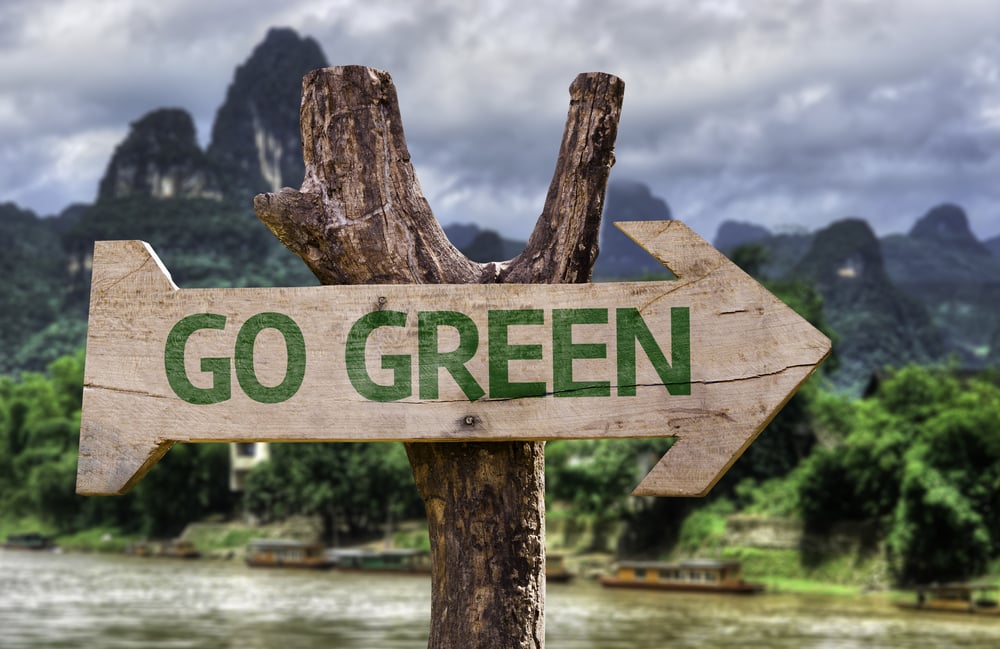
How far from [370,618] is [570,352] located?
2416cm

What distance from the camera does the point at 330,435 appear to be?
2.65 metres

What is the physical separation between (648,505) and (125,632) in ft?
54.6

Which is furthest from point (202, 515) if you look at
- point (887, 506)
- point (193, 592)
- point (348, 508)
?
point (887, 506)

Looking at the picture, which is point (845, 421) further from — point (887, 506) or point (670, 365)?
point (670, 365)

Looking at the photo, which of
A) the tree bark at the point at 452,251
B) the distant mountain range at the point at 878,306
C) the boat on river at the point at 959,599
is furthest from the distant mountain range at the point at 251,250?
the tree bark at the point at 452,251

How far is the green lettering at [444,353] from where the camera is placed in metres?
2.63

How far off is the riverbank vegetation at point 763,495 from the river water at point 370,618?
1.98 meters

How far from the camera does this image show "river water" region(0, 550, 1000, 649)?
22.1m

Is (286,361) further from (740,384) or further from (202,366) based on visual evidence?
(740,384)

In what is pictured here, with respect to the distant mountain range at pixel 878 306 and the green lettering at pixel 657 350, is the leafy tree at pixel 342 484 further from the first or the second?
the green lettering at pixel 657 350

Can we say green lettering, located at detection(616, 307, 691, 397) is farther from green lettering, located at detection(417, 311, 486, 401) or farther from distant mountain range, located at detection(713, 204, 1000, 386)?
distant mountain range, located at detection(713, 204, 1000, 386)

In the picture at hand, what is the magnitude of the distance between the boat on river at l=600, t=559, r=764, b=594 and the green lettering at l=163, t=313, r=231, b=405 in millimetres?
28606

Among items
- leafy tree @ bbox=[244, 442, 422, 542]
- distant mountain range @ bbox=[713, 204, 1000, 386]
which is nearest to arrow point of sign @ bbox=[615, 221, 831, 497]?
leafy tree @ bbox=[244, 442, 422, 542]

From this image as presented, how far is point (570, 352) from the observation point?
2652mm
